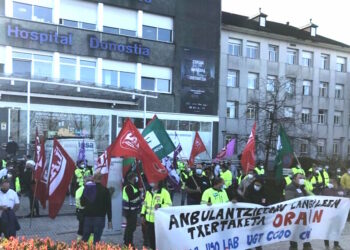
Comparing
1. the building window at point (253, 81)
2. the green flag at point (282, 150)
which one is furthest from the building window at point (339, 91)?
the green flag at point (282, 150)

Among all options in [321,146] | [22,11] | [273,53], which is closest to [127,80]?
[22,11]

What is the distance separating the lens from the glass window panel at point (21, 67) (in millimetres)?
27547

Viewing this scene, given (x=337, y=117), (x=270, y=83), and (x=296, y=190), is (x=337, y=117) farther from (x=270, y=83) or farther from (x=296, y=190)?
(x=296, y=190)

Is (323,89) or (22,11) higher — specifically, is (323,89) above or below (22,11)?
below

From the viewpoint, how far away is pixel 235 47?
1581 inches

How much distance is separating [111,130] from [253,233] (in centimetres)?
2165

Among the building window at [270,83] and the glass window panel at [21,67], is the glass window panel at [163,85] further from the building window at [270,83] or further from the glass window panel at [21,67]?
the building window at [270,83]

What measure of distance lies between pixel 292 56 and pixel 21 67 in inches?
1045

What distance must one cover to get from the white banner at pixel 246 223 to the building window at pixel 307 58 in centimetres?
3615

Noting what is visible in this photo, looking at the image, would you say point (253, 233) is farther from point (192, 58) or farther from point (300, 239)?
point (192, 58)

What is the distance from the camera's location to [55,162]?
11.0 m

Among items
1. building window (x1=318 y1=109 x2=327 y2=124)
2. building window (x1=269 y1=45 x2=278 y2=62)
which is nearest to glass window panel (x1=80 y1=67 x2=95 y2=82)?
building window (x1=269 y1=45 x2=278 y2=62)

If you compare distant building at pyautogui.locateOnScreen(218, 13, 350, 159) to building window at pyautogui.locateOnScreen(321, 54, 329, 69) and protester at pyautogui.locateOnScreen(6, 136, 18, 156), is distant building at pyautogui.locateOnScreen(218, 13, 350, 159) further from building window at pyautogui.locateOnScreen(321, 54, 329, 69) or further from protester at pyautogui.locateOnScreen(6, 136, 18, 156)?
protester at pyautogui.locateOnScreen(6, 136, 18, 156)

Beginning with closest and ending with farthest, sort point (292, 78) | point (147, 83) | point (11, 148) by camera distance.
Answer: point (11, 148) < point (147, 83) < point (292, 78)
